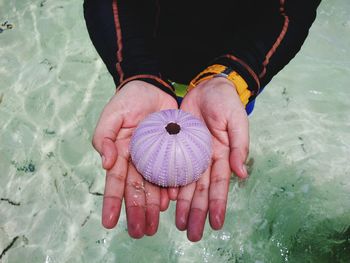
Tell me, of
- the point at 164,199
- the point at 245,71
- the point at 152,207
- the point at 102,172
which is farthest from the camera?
the point at 102,172

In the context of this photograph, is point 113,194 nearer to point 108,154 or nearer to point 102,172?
point 108,154

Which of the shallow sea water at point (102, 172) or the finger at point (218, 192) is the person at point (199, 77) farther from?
the shallow sea water at point (102, 172)

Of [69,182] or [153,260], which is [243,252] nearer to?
[153,260]

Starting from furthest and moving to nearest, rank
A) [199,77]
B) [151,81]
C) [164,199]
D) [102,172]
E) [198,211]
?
[102,172] → [199,77] → [151,81] → [164,199] → [198,211]

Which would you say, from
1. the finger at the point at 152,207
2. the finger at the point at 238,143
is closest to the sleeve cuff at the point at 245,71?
the finger at the point at 238,143

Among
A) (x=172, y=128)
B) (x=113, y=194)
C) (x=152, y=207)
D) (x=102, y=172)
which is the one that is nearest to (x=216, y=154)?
(x=172, y=128)

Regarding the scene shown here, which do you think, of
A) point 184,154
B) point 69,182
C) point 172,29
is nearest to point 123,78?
point 172,29

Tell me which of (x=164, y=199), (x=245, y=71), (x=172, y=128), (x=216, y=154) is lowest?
(x=164, y=199)
